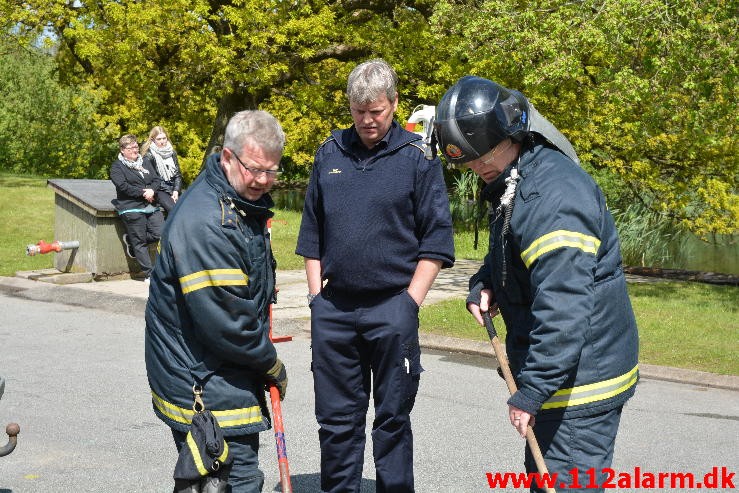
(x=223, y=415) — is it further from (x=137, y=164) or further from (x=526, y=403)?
(x=137, y=164)

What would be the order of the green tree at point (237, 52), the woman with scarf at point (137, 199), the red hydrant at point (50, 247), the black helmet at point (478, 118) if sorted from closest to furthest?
the black helmet at point (478, 118) < the woman with scarf at point (137, 199) < the red hydrant at point (50, 247) < the green tree at point (237, 52)

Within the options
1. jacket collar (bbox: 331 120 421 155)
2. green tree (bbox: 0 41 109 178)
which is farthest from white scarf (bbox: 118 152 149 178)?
green tree (bbox: 0 41 109 178)

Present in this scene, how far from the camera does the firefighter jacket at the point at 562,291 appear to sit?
2885mm

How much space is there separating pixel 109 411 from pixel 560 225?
13.8 feet

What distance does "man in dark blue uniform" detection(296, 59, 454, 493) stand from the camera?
4074 millimetres

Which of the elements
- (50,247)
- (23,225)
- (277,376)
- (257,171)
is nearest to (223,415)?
(277,376)

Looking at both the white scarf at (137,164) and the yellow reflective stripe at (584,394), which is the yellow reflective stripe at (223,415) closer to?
the yellow reflective stripe at (584,394)

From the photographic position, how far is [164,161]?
1160 cm

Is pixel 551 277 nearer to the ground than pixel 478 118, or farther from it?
nearer to the ground

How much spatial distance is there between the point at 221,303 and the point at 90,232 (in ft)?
29.1

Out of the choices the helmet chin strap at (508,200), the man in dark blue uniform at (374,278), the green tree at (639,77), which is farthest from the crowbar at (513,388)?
the green tree at (639,77)

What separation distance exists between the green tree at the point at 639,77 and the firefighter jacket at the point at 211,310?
8571 millimetres

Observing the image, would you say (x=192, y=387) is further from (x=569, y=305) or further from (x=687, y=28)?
(x=687, y=28)

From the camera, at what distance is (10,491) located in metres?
4.82
